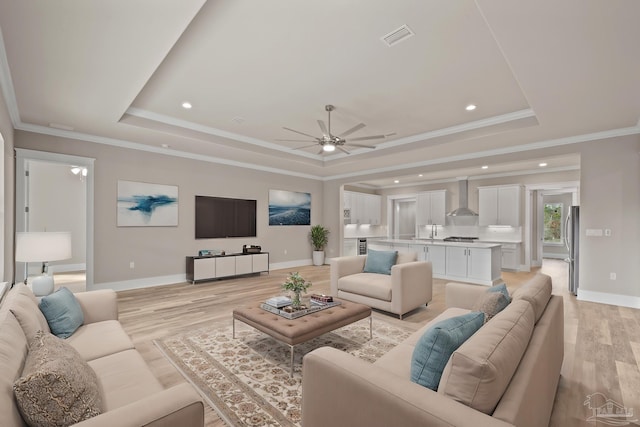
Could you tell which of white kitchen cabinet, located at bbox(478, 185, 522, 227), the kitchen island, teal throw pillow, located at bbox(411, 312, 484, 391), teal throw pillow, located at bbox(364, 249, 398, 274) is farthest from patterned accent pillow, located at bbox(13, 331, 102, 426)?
white kitchen cabinet, located at bbox(478, 185, 522, 227)

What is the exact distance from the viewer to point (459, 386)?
1.06 metres

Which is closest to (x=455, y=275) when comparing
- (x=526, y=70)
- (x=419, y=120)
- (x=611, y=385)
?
(x=419, y=120)

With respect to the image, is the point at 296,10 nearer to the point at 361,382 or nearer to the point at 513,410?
the point at 361,382

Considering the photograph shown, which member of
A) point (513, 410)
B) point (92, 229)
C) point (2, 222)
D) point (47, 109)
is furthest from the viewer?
point (92, 229)

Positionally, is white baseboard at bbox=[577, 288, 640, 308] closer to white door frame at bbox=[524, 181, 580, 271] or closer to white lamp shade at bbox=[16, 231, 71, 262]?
white door frame at bbox=[524, 181, 580, 271]

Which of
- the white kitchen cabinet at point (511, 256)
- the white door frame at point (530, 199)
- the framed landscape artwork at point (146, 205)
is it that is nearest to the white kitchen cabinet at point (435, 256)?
the white kitchen cabinet at point (511, 256)

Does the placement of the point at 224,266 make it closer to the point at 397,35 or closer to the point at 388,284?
the point at 388,284

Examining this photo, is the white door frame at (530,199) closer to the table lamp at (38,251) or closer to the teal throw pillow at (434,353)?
the teal throw pillow at (434,353)

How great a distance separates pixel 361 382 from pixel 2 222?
13.5 ft

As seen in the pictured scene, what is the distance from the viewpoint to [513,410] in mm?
1002

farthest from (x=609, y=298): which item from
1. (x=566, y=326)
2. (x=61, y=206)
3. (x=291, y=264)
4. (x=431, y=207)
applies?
(x=61, y=206)

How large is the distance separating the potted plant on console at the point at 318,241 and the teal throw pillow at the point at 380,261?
384 cm

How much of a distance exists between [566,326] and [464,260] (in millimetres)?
2607

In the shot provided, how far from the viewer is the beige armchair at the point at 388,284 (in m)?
3.76
